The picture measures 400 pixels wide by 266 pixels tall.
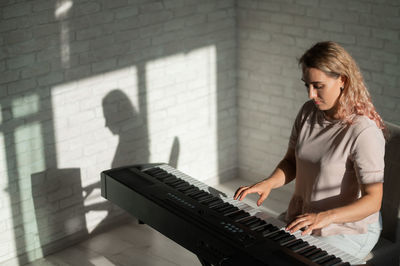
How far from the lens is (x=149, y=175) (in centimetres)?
296

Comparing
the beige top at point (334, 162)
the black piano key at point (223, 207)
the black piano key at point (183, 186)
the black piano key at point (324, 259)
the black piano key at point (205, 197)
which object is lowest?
the black piano key at point (324, 259)

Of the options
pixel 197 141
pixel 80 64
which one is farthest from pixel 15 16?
pixel 197 141

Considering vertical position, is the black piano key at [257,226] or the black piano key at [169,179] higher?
the black piano key at [169,179]

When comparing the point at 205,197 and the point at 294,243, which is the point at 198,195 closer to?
the point at 205,197

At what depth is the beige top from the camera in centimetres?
246

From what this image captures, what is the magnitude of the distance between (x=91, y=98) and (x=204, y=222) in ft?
5.49

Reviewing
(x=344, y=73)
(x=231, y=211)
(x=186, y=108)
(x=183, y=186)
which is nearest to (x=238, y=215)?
(x=231, y=211)

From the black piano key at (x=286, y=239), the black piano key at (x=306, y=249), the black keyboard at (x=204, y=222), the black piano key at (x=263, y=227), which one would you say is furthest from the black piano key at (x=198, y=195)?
the black piano key at (x=306, y=249)

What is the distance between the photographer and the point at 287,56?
4402mm

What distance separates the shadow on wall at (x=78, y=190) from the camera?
153 inches

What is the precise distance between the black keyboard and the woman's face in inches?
19.6

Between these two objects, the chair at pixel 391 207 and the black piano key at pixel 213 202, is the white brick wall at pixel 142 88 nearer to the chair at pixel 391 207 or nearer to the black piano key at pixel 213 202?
the chair at pixel 391 207

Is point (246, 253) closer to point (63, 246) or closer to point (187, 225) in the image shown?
point (187, 225)

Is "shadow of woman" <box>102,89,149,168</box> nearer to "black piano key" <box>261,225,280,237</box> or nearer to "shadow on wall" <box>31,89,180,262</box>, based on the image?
"shadow on wall" <box>31,89,180,262</box>
